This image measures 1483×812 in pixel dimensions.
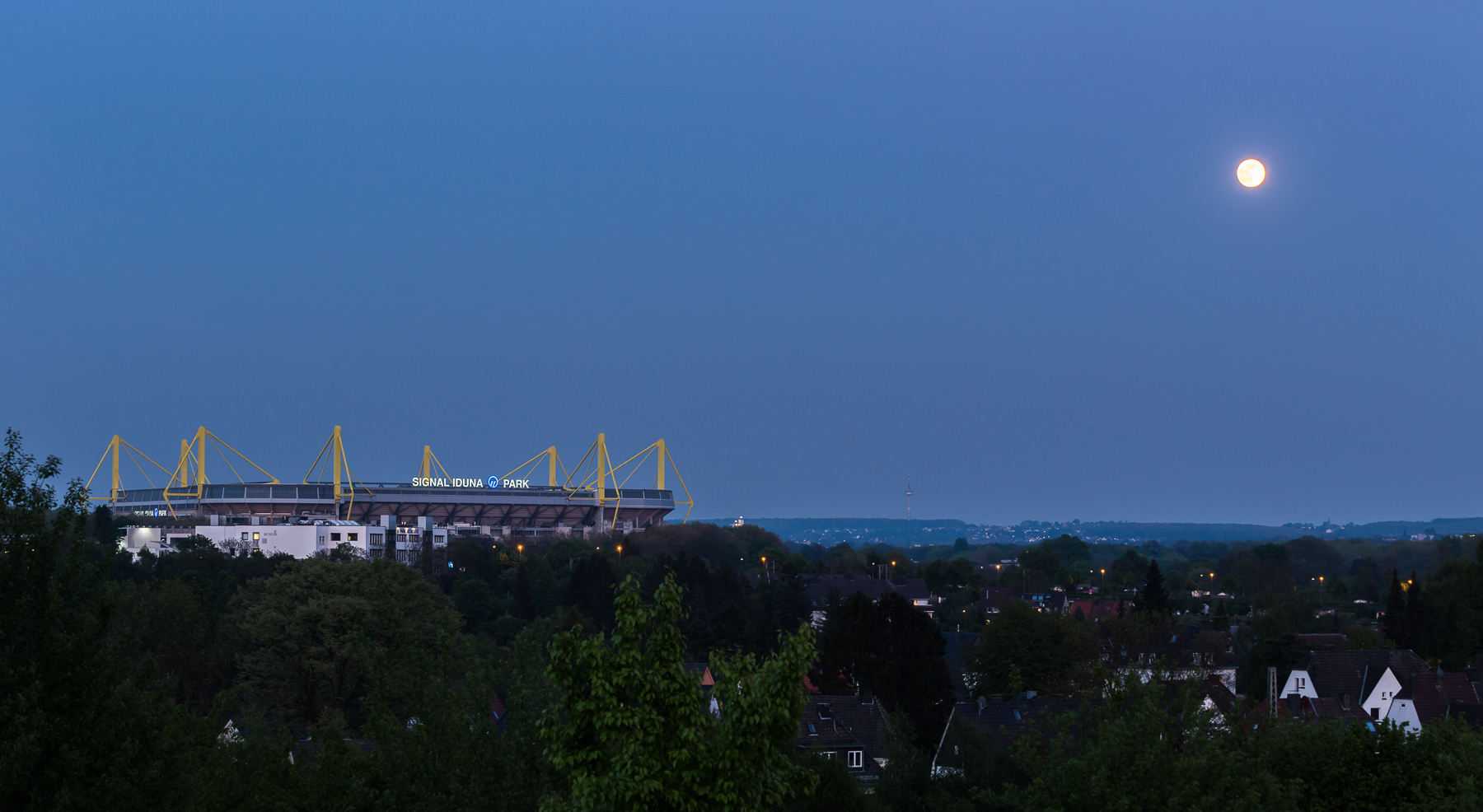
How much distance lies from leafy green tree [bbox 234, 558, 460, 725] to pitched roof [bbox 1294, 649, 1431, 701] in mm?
39874

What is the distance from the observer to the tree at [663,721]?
38.3 ft

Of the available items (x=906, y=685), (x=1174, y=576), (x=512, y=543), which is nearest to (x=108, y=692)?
(x=906, y=685)

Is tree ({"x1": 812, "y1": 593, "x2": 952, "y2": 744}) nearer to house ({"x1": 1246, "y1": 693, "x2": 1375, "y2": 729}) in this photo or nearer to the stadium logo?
house ({"x1": 1246, "y1": 693, "x2": 1375, "y2": 729})

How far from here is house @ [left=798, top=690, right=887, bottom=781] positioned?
42719 millimetres

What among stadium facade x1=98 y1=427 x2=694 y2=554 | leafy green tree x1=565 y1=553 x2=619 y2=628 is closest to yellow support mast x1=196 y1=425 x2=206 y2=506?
stadium facade x1=98 y1=427 x2=694 y2=554

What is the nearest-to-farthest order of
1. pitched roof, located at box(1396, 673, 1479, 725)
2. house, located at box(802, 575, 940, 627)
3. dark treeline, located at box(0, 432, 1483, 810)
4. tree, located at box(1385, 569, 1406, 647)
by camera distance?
dark treeline, located at box(0, 432, 1483, 810)
pitched roof, located at box(1396, 673, 1479, 725)
tree, located at box(1385, 569, 1406, 647)
house, located at box(802, 575, 940, 627)

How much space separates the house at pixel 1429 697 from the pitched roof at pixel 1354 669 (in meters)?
1.36

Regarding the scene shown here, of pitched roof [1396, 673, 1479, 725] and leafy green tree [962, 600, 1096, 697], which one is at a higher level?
leafy green tree [962, 600, 1096, 697]

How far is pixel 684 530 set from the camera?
524 feet

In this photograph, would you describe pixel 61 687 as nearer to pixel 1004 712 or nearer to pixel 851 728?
pixel 851 728

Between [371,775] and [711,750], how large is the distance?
10.7 meters

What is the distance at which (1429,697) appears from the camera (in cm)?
5353

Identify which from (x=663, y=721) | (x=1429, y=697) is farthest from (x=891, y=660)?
(x=663, y=721)

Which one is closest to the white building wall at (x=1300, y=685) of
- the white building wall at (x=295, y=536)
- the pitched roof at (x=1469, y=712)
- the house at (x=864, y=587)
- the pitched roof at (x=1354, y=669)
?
the pitched roof at (x=1354, y=669)
